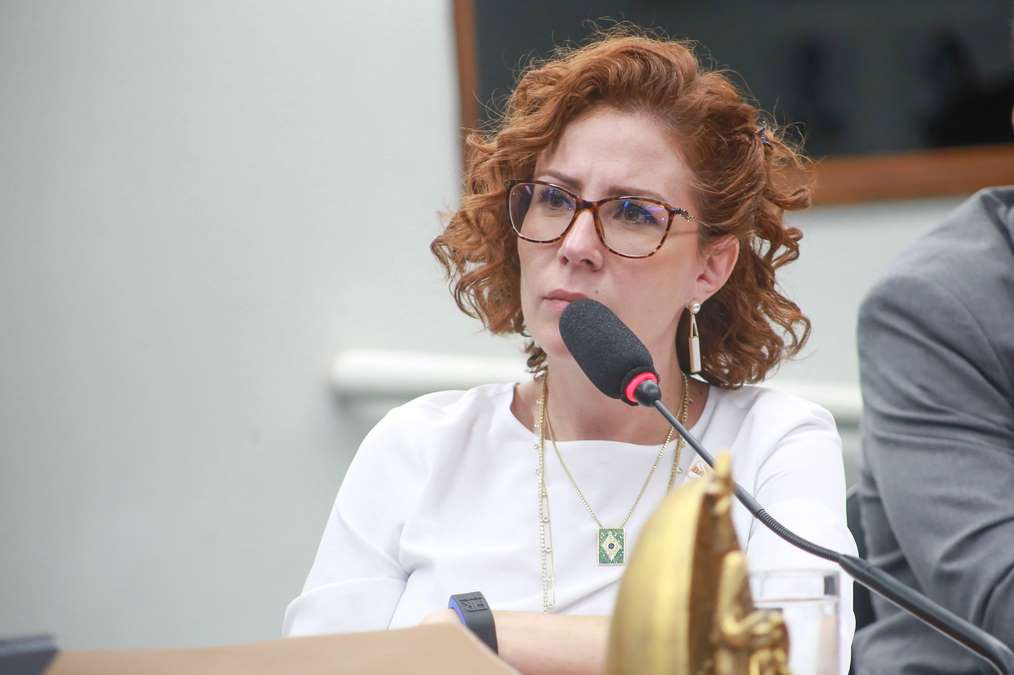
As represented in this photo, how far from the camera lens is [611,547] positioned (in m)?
1.42

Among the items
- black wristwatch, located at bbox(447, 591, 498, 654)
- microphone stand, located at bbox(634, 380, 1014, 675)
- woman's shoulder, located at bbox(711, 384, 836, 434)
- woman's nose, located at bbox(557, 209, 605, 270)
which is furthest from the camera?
woman's shoulder, located at bbox(711, 384, 836, 434)

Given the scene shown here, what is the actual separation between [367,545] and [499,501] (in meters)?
0.16

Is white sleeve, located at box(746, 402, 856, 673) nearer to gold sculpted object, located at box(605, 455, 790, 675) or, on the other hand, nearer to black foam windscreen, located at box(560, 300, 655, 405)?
black foam windscreen, located at box(560, 300, 655, 405)

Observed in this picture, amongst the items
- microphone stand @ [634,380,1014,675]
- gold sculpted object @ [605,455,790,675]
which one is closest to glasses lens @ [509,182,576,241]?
microphone stand @ [634,380,1014,675]

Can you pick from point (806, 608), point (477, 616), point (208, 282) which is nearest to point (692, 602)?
point (806, 608)

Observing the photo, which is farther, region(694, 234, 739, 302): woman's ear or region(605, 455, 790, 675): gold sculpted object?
region(694, 234, 739, 302): woman's ear

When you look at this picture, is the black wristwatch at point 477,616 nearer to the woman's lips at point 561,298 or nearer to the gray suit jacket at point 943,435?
the woman's lips at point 561,298

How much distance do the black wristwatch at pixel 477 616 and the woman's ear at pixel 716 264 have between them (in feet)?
1.65

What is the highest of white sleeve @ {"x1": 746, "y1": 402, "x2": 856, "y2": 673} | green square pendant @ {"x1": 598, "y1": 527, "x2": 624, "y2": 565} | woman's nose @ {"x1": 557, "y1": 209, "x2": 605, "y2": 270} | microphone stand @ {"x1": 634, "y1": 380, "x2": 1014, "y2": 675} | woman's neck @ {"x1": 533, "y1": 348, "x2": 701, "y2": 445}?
woman's nose @ {"x1": 557, "y1": 209, "x2": 605, "y2": 270}

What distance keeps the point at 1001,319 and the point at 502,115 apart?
664mm

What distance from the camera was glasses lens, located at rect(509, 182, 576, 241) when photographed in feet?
4.55

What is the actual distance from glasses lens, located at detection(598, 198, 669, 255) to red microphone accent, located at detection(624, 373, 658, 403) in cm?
38

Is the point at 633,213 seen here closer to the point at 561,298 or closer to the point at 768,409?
the point at 561,298

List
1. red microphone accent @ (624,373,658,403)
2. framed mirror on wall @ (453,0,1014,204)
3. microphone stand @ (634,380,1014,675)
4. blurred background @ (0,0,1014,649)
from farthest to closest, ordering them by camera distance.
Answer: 1. blurred background @ (0,0,1014,649)
2. framed mirror on wall @ (453,0,1014,204)
3. red microphone accent @ (624,373,658,403)
4. microphone stand @ (634,380,1014,675)
